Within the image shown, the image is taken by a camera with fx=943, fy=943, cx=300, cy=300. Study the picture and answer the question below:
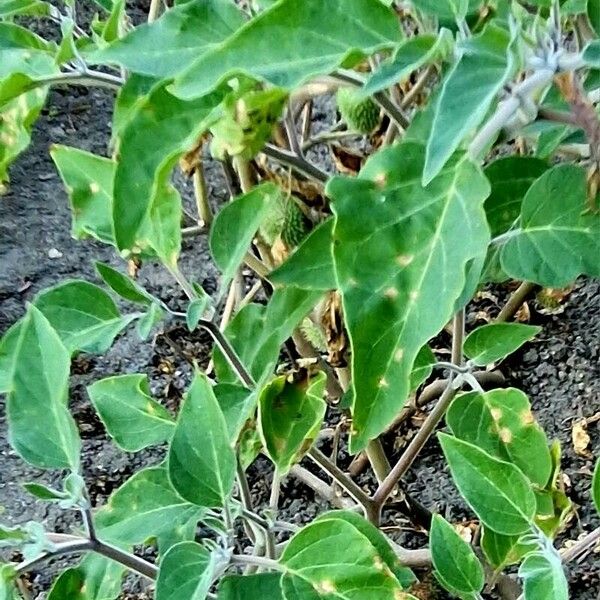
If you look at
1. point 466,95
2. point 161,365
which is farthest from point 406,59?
point 161,365

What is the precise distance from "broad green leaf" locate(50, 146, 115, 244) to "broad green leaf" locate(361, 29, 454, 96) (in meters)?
0.31

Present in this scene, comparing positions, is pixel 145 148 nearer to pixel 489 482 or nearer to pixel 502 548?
pixel 489 482

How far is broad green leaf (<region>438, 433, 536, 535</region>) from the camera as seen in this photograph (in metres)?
0.59

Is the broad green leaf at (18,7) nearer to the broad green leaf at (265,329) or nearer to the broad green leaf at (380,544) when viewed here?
the broad green leaf at (265,329)

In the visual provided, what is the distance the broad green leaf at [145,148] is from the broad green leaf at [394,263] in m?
0.09

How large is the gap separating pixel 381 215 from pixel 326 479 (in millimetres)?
664

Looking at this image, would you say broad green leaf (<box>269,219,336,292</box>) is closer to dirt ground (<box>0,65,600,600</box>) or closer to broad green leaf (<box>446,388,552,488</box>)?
broad green leaf (<box>446,388,552,488</box>)

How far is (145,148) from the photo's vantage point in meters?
0.51

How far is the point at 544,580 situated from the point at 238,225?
307 millimetres

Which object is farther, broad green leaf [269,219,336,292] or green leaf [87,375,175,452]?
green leaf [87,375,175,452]

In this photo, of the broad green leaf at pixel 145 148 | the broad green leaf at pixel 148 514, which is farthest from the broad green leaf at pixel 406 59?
the broad green leaf at pixel 148 514

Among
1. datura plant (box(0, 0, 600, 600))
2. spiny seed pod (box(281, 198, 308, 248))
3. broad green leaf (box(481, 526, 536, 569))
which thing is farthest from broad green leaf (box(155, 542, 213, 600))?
spiny seed pod (box(281, 198, 308, 248))

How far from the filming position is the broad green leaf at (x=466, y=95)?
1.34 ft

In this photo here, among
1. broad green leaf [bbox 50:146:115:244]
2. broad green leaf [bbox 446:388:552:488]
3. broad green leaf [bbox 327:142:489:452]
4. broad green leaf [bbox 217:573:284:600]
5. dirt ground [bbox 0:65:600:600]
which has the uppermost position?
broad green leaf [bbox 327:142:489:452]
